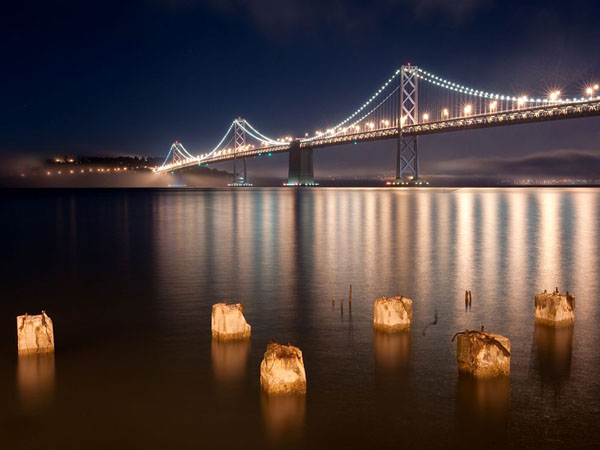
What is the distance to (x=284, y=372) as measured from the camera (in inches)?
177

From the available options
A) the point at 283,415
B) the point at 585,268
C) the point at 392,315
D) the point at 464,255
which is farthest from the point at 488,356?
the point at 464,255

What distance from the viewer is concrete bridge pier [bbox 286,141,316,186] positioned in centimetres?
7744

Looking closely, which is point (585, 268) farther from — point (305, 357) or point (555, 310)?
point (305, 357)

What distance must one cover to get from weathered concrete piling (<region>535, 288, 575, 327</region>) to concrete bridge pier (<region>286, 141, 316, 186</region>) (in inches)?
2787

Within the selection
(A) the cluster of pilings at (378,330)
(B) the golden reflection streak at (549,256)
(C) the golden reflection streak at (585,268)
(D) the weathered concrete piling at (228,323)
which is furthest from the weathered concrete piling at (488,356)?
(B) the golden reflection streak at (549,256)

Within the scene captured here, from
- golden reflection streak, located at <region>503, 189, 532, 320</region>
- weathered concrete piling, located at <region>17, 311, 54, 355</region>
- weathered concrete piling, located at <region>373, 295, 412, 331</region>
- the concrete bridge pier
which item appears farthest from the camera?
the concrete bridge pier

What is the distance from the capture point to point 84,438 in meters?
3.94

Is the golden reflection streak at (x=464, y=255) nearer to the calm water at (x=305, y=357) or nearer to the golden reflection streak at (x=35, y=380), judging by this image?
the calm water at (x=305, y=357)

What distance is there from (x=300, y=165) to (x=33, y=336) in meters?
75.9

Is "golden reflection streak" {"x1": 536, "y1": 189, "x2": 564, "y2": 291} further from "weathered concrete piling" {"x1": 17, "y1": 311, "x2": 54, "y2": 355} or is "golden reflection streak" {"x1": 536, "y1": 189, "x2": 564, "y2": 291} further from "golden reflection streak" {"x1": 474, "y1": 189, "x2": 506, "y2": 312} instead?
"weathered concrete piling" {"x1": 17, "y1": 311, "x2": 54, "y2": 355}

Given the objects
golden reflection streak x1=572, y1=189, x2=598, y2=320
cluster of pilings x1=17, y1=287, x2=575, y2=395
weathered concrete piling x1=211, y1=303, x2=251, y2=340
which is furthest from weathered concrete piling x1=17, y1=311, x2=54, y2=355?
golden reflection streak x1=572, y1=189, x2=598, y2=320

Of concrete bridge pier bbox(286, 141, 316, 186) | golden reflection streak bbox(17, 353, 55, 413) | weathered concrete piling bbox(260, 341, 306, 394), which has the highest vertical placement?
concrete bridge pier bbox(286, 141, 316, 186)

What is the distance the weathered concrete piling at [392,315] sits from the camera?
6.19 meters

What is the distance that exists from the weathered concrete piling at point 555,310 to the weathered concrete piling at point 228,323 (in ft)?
11.4
